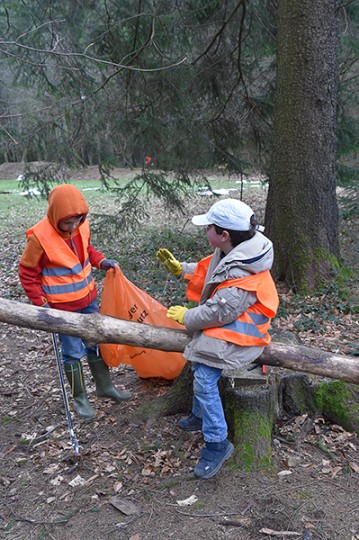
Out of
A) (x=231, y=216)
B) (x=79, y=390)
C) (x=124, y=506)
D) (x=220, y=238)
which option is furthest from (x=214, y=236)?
(x=79, y=390)

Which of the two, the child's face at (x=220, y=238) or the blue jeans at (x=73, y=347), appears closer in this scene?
the child's face at (x=220, y=238)

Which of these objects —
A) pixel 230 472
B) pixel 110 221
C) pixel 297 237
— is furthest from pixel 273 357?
pixel 110 221

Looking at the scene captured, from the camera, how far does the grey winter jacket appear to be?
2.82 m

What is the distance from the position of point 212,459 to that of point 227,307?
1027 mm

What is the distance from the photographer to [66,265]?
142 inches

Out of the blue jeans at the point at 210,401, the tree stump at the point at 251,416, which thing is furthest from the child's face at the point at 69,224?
the tree stump at the point at 251,416

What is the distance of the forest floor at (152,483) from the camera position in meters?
2.84

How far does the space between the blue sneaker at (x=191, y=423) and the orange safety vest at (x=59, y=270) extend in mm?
1203

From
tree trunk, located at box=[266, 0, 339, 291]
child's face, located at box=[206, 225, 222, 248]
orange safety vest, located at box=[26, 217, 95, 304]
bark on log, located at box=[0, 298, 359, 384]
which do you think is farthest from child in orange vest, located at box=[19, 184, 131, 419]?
tree trunk, located at box=[266, 0, 339, 291]

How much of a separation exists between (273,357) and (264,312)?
37cm

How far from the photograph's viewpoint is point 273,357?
312 centimetres

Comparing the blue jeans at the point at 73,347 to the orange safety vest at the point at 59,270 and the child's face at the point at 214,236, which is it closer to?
the orange safety vest at the point at 59,270

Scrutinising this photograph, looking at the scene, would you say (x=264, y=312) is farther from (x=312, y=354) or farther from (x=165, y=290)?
(x=165, y=290)

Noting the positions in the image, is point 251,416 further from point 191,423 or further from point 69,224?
point 69,224
